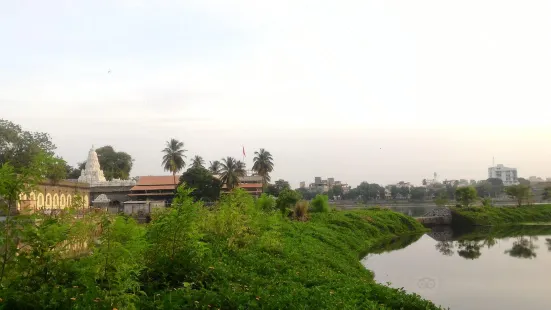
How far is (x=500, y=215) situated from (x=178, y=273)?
47388 millimetres

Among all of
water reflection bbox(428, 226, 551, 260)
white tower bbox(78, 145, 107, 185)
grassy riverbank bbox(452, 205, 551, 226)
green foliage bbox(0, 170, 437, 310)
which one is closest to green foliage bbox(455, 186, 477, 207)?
grassy riverbank bbox(452, 205, 551, 226)

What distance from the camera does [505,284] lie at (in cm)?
1614

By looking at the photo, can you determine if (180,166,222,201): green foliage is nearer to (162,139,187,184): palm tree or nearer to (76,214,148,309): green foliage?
(162,139,187,184): palm tree

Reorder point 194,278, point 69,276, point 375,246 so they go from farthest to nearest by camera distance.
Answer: point 375,246
point 194,278
point 69,276

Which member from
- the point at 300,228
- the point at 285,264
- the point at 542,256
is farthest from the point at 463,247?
the point at 285,264

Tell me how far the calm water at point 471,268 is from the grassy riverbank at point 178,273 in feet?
15.9

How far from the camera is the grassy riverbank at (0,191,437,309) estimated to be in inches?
224

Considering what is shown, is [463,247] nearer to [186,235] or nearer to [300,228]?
[300,228]

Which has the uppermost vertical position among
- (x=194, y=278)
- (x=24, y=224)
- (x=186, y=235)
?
(x=24, y=224)

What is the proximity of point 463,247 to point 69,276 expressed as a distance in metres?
27.4

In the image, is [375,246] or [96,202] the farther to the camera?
[96,202]

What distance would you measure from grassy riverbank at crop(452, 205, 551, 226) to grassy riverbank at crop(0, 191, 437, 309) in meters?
37.1

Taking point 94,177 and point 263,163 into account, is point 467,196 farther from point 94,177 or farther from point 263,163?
point 94,177

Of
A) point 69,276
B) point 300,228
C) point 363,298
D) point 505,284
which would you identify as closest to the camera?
point 69,276
